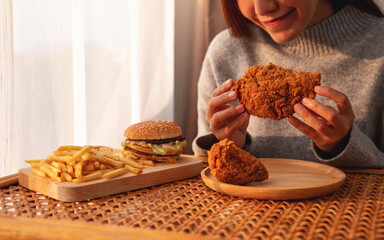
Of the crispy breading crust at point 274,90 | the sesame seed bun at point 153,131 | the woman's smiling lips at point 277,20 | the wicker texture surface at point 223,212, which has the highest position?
the woman's smiling lips at point 277,20

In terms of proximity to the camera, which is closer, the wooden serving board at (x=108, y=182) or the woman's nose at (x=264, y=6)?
the wooden serving board at (x=108, y=182)

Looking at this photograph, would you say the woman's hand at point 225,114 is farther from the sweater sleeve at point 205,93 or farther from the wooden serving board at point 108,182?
the sweater sleeve at point 205,93

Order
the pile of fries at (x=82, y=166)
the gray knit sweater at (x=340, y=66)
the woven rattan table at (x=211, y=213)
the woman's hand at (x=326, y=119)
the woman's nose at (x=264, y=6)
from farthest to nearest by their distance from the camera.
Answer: the gray knit sweater at (x=340, y=66) < the woman's nose at (x=264, y=6) < the woman's hand at (x=326, y=119) < the pile of fries at (x=82, y=166) < the woven rattan table at (x=211, y=213)

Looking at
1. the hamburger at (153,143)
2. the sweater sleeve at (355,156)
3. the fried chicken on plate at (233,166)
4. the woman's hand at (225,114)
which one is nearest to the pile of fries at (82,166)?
the hamburger at (153,143)

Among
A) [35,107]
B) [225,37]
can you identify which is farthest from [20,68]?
[225,37]

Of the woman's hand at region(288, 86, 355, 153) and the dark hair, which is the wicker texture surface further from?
the dark hair

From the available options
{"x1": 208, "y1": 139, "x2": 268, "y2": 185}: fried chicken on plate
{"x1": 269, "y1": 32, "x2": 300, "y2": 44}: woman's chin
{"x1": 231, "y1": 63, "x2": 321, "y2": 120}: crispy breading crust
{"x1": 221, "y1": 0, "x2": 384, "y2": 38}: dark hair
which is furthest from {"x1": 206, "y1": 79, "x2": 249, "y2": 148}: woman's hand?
{"x1": 221, "y1": 0, "x2": 384, "y2": 38}: dark hair
